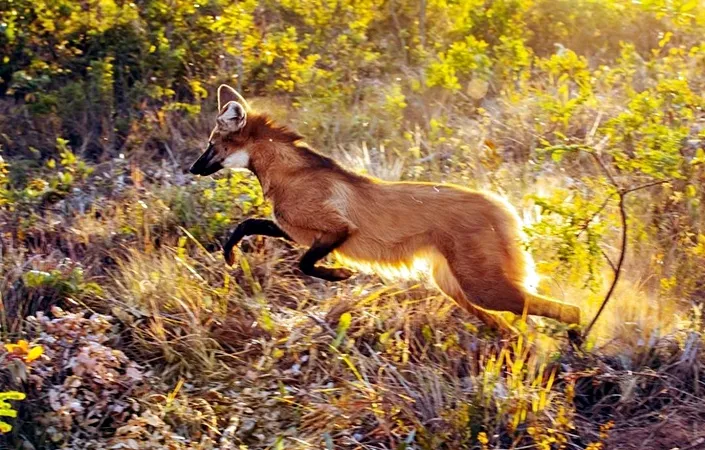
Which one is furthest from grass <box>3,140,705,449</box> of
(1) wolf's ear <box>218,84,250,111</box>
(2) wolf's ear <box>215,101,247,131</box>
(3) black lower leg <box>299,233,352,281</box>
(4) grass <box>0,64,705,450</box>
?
(1) wolf's ear <box>218,84,250,111</box>

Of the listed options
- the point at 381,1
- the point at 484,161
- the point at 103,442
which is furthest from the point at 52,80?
the point at 103,442

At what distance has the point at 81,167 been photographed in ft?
23.5

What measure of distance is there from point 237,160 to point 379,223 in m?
1.02

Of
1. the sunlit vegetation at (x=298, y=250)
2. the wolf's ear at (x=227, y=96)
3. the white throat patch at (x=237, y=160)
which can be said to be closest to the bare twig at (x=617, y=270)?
the sunlit vegetation at (x=298, y=250)

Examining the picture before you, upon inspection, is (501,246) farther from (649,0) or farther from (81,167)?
(81,167)

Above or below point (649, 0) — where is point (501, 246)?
below

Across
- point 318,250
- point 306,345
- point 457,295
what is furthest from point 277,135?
point 457,295

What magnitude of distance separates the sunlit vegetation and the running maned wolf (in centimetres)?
21

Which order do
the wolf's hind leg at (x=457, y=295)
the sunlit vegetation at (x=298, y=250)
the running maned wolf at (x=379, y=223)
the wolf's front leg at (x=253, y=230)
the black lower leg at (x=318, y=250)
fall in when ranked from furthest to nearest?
the wolf's front leg at (x=253, y=230) < the black lower leg at (x=318, y=250) < the wolf's hind leg at (x=457, y=295) < the running maned wolf at (x=379, y=223) < the sunlit vegetation at (x=298, y=250)

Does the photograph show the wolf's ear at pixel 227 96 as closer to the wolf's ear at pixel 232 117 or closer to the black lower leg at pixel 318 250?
the wolf's ear at pixel 232 117

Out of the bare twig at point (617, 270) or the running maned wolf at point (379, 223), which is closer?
the bare twig at point (617, 270)

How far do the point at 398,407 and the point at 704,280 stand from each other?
87.0 inches

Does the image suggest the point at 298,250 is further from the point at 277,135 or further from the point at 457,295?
the point at 457,295

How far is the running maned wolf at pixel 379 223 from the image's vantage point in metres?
5.26
